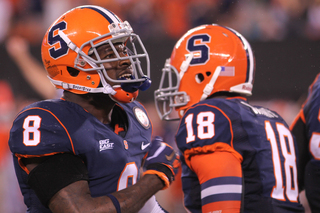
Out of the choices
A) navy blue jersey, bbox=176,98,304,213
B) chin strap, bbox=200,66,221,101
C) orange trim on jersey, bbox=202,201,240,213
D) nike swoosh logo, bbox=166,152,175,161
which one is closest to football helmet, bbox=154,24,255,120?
chin strap, bbox=200,66,221,101

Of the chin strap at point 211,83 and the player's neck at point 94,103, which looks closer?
the player's neck at point 94,103

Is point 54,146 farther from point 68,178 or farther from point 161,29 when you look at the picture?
point 161,29

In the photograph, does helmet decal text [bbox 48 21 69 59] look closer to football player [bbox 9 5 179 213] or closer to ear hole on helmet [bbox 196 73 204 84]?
football player [bbox 9 5 179 213]

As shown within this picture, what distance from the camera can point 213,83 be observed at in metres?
2.26

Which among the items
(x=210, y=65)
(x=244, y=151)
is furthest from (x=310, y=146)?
(x=210, y=65)

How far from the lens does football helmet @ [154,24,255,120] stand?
89.2 inches

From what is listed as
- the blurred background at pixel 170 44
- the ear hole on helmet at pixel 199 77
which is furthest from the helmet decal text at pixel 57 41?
the blurred background at pixel 170 44

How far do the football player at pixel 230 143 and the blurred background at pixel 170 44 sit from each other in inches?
122

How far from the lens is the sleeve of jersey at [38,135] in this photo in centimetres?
166

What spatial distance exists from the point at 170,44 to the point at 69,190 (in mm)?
4100

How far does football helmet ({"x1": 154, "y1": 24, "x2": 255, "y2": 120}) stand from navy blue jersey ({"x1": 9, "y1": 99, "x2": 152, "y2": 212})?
1.88 ft

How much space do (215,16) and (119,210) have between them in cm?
515

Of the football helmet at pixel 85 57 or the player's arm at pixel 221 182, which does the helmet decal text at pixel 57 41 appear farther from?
the player's arm at pixel 221 182

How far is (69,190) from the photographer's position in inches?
63.7
